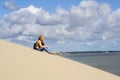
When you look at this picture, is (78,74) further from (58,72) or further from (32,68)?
(32,68)

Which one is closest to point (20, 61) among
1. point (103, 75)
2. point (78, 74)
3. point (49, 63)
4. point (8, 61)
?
point (8, 61)

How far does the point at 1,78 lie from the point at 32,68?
1204 mm

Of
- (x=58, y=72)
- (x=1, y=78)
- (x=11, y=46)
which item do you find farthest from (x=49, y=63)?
(x=1, y=78)

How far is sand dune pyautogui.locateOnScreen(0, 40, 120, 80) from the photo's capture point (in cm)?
942

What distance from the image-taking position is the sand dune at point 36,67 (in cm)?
942

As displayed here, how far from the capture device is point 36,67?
1007cm

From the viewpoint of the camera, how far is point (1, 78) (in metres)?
8.92

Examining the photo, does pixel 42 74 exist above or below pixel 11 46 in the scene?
below

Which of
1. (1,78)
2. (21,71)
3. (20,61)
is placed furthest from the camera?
(20,61)

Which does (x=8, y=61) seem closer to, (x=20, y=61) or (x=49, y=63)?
(x=20, y=61)

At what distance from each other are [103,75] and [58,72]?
1771 millimetres

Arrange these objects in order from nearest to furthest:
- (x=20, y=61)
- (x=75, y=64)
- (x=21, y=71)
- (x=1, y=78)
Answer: (x=1, y=78) < (x=21, y=71) < (x=20, y=61) < (x=75, y=64)

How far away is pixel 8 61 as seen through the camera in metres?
9.89

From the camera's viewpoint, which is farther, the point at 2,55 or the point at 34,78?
the point at 2,55
